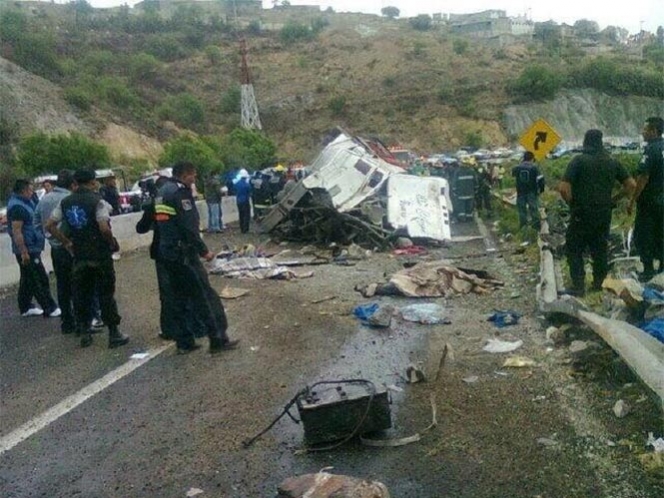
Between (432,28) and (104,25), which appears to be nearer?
(104,25)

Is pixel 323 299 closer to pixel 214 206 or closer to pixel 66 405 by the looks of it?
pixel 66 405

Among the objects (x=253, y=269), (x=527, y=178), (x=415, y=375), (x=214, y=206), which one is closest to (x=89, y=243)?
(x=415, y=375)

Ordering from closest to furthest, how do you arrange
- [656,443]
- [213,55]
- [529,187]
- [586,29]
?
[656,443]
[529,187]
[213,55]
[586,29]

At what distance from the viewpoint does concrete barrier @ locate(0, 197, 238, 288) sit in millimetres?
12758

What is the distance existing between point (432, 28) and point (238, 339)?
Answer: 413 ft

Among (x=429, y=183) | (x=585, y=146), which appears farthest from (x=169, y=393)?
(x=429, y=183)

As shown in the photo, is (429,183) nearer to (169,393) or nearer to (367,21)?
(169,393)

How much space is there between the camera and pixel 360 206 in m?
16.4

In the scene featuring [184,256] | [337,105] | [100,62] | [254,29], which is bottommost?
[184,256]

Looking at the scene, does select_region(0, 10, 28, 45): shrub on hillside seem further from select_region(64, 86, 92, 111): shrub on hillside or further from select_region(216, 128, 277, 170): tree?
select_region(216, 128, 277, 170): tree

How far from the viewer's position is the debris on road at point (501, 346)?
6.87m

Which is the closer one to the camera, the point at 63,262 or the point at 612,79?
the point at 63,262

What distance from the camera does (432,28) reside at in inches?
4966

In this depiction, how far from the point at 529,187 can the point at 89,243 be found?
10118 millimetres
